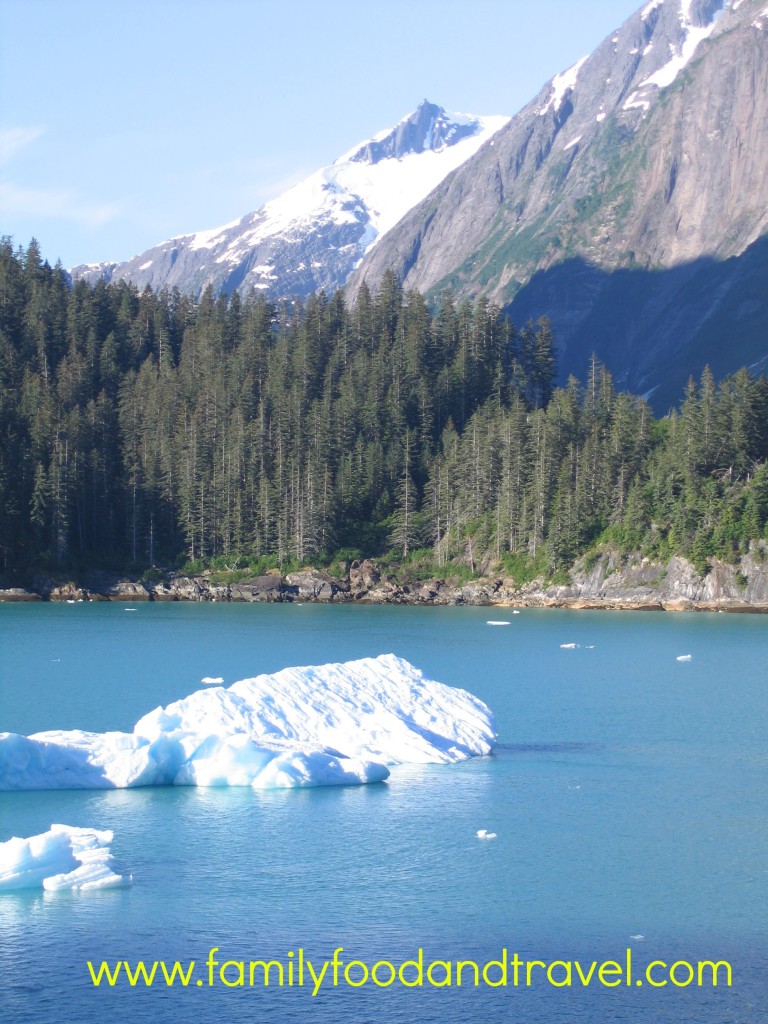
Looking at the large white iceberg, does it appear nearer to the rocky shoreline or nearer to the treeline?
the rocky shoreline

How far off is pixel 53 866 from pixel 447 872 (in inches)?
327

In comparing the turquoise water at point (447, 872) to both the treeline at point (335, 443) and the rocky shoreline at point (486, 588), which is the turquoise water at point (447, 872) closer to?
the rocky shoreline at point (486, 588)

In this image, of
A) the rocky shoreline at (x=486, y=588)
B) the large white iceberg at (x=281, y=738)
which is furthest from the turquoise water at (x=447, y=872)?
the rocky shoreline at (x=486, y=588)

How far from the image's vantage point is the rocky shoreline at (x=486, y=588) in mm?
103438

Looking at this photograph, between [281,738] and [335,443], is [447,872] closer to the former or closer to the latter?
[281,738]

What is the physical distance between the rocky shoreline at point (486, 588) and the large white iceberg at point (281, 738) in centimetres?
6970

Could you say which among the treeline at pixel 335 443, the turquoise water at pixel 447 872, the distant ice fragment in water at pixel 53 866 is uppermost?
the treeline at pixel 335 443

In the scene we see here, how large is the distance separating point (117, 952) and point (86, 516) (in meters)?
116

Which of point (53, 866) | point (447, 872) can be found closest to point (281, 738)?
point (447, 872)

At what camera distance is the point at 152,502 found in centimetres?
13575

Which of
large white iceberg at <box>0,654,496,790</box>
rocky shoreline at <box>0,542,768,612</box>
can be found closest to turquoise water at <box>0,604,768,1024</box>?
large white iceberg at <box>0,654,496,790</box>

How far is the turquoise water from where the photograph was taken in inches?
750

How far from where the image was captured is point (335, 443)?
137m

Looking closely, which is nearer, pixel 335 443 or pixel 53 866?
pixel 53 866
